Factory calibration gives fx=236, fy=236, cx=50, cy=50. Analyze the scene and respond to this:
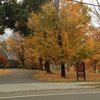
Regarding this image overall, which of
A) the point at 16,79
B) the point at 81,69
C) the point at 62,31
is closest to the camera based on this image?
the point at 81,69

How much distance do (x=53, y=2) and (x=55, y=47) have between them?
7.54 meters

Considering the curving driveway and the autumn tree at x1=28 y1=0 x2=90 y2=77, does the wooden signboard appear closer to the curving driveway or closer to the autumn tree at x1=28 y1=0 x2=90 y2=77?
the autumn tree at x1=28 y1=0 x2=90 y2=77

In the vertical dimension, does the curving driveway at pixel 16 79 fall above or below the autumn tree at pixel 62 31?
below

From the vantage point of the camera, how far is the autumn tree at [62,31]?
25.0m

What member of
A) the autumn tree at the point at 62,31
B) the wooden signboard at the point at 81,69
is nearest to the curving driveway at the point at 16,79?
the autumn tree at the point at 62,31

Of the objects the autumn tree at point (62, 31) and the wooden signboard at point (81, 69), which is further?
the autumn tree at point (62, 31)

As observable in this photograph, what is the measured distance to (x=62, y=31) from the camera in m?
25.1

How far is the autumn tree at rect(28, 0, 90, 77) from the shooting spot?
2497cm

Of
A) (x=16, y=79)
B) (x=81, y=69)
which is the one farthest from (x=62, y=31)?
(x=16, y=79)

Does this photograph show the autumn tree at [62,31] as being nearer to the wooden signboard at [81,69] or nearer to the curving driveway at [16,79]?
the wooden signboard at [81,69]

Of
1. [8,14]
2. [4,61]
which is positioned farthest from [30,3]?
[4,61]

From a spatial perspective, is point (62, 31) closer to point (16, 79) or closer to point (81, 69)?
point (81, 69)

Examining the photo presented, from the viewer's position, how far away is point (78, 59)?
2598 cm

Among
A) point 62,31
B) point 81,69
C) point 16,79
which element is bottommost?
point 16,79
